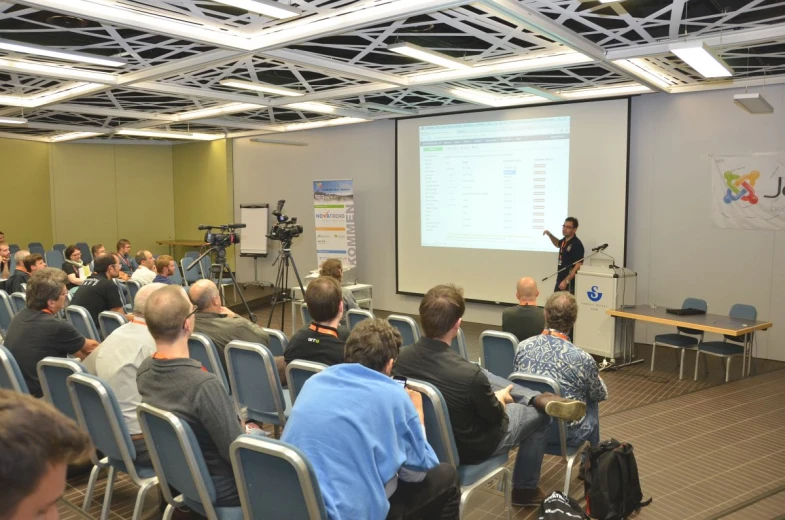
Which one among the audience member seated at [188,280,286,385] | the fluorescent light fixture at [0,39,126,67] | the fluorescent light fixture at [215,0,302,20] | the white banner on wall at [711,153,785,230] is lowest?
the audience member seated at [188,280,286,385]

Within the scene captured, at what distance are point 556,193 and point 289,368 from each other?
6.19 metres

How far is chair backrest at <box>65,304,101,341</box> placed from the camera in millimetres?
4887

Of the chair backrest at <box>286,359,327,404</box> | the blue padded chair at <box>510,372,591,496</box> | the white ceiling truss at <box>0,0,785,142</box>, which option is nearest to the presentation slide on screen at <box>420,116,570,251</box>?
the white ceiling truss at <box>0,0,785,142</box>

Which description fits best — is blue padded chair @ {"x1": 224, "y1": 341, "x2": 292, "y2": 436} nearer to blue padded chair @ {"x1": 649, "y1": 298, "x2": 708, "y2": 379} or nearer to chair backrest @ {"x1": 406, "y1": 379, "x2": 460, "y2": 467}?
chair backrest @ {"x1": 406, "y1": 379, "x2": 460, "y2": 467}

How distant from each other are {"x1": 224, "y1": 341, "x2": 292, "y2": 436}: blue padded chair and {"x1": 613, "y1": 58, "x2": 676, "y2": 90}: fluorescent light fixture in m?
4.94

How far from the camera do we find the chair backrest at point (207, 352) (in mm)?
3820

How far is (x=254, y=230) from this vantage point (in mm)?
13242

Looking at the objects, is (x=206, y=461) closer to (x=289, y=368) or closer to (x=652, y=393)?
(x=289, y=368)

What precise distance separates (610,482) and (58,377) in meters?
2.94

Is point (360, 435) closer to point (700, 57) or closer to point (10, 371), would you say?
point (10, 371)

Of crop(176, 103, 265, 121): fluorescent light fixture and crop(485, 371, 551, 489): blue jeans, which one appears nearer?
crop(485, 371, 551, 489): blue jeans

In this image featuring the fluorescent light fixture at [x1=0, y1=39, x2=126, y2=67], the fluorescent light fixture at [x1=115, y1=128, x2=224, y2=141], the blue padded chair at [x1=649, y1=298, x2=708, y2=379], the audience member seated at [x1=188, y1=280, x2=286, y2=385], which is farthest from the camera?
the fluorescent light fixture at [x1=115, y1=128, x2=224, y2=141]

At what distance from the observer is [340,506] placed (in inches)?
82.0

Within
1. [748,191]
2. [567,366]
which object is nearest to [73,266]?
[567,366]
